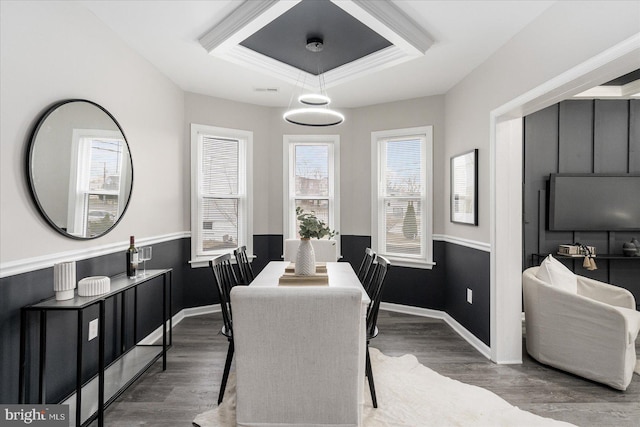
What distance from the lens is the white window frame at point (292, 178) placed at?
4.69m

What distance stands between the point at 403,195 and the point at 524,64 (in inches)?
82.9

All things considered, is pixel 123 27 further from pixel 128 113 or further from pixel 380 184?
pixel 380 184

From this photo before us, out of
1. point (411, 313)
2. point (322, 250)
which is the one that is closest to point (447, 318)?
point (411, 313)

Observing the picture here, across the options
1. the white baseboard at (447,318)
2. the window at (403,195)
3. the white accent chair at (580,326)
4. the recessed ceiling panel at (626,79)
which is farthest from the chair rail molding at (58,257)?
the recessed ceiling panel at (626,79)

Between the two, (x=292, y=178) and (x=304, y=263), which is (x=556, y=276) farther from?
(x=292, y=178)

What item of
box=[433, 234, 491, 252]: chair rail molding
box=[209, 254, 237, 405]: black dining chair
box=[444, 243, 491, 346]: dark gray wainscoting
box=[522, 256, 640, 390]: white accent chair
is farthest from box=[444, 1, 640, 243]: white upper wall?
box=[209, 254, 237, 405]: black dining chair

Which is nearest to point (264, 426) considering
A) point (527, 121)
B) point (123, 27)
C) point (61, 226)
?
point (61, 226)

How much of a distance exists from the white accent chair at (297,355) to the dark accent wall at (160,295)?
123 centimetres

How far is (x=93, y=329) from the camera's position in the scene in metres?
2.51

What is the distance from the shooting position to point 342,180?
15.4 feet

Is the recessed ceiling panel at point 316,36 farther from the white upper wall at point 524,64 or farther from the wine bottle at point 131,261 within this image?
the wine bottle at point 131,261

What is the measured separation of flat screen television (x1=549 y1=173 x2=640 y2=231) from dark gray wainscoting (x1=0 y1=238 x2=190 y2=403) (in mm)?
4483

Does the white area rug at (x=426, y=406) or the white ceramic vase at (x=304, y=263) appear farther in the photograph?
the white ceramic vase at (x=304, y=263)

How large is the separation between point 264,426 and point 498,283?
7.42 feet
